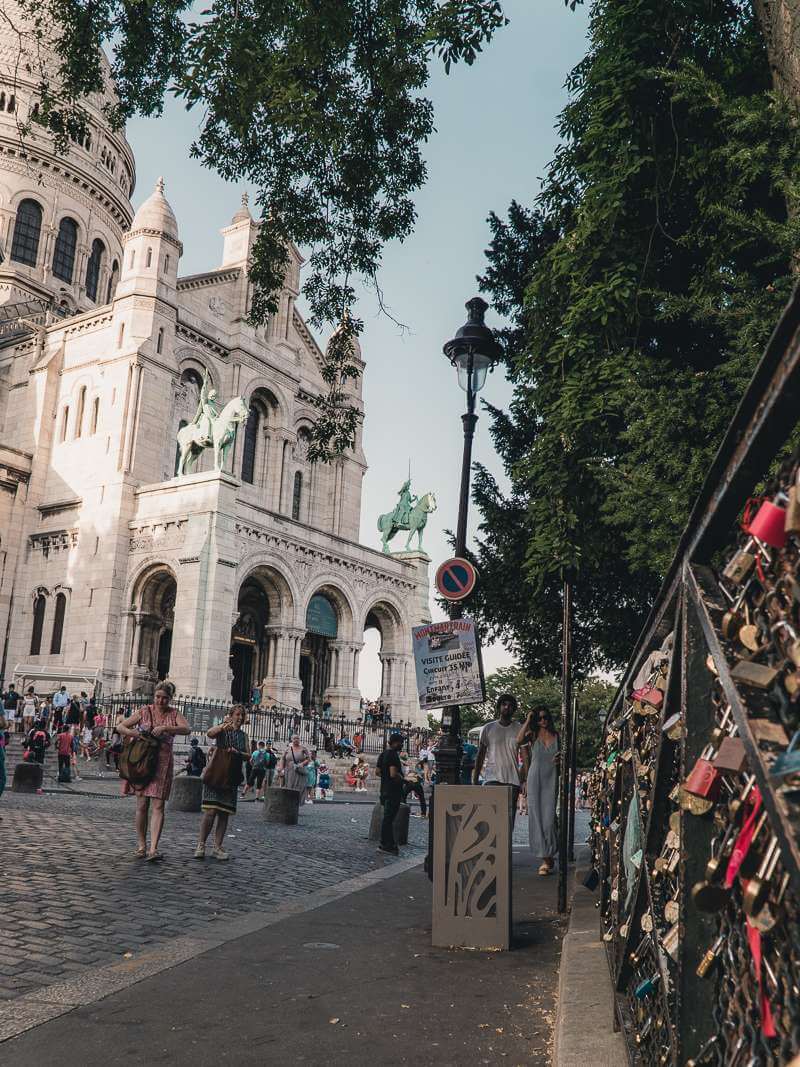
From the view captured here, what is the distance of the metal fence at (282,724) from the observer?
27.4 metres

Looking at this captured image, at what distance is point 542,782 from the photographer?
941 centimetres

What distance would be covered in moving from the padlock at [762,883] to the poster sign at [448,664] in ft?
22.4

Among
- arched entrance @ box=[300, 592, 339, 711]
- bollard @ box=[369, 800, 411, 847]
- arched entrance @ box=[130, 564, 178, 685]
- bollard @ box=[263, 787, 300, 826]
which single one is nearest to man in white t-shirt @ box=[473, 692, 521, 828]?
bollard @ box=[369, 800, 411, 847]

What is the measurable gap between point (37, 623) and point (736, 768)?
35.8 m

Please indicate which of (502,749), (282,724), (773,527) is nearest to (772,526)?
(773,527)

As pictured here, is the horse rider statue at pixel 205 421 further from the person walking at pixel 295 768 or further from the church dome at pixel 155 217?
the person walking at pixel 295 768

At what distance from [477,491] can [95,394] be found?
79.3 ft

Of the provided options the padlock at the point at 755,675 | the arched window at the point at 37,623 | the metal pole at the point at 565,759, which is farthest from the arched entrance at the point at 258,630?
the padlock at the point at 755,675

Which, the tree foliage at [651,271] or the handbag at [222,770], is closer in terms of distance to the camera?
the tree foliage at [651,271]

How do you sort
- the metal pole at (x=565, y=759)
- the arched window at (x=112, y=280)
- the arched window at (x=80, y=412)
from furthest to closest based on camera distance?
1. the arched window at (x=112, y=280)
2. the arched window at (x=80, y=412)
3. the metal pole at (x=565, y=759)

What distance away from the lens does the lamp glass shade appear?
1005 cm

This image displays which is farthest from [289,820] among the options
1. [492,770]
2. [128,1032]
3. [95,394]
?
[95,394]

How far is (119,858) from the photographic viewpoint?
28.8 feet

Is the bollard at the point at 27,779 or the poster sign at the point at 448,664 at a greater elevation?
the poster sign at the point at 448,664
